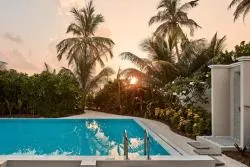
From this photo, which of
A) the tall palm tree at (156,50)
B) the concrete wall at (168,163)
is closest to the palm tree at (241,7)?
the tall palm tree at (156,50)

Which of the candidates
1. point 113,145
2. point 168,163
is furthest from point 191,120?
point 168,163

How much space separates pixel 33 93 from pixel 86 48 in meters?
5.69

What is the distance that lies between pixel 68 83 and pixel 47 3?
4392mm

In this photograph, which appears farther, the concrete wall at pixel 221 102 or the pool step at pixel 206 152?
the concrete wall at pixel 221 102

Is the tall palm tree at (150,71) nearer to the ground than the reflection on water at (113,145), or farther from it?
farther from it

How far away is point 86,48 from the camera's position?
888 inches

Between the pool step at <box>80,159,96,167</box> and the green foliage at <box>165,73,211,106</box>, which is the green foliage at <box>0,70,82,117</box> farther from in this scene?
the pool step at <box>80,159,96,167</box>

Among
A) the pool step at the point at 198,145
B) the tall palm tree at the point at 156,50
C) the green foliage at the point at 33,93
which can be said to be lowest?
the pool step at the point at 198,145

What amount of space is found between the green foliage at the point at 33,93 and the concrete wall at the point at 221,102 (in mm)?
9503

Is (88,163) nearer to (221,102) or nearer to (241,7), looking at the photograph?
(221,102)

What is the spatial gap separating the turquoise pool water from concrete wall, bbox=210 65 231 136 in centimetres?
160

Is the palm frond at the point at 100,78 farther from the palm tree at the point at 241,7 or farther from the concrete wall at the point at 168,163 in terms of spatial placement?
the concrete wall at the point at 168,163

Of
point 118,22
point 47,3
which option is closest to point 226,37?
point 118,22

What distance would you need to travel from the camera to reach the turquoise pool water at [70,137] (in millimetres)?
9297
